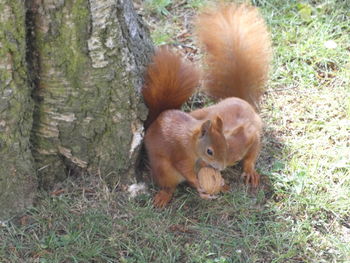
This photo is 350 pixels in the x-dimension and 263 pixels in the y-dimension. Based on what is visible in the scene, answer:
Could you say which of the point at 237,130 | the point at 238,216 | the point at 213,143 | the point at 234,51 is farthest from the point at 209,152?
the point at 234,51

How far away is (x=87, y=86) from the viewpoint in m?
2.10

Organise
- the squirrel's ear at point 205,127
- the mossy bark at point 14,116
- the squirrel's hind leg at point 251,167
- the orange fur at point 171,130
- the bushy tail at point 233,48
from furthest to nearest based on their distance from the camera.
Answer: the bushy tail at point 233,48, the squirrel's hind leg at point 251,167, the orange fur at point 171,130, the squirrel's ear at point 205,127, the mossy bark at point 14,116

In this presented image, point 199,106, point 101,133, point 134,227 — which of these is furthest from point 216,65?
point 134,227

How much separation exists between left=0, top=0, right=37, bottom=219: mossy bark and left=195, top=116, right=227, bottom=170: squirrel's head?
0.64 metres

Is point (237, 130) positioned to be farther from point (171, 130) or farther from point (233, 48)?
point (233, 48)

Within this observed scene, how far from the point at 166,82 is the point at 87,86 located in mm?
356

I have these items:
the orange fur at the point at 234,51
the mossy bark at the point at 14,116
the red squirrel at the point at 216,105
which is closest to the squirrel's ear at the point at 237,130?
the red squirrel at the point at 216,105

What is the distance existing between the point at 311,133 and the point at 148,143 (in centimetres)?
84

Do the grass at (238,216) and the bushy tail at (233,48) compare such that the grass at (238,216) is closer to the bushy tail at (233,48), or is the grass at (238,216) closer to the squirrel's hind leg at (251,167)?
the squirrel's hind leg at (251,167)

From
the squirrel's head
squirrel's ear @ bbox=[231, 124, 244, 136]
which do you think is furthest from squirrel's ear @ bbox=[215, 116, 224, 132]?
squirrel's ear @ bbox=[231, 124, 244, 136]

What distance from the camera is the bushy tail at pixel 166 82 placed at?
2.30 m

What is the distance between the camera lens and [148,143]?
7.66 ft

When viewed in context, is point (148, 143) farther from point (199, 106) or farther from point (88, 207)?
point (199, 106)

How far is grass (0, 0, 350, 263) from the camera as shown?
2148 millimetres
